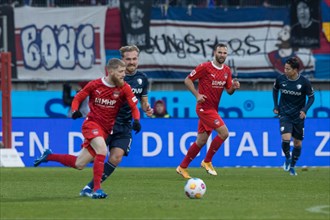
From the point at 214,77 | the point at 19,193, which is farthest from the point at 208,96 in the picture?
the point at 19,193

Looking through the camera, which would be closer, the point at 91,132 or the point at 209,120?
the point at 91,132

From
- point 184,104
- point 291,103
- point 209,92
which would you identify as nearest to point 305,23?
point 184,104

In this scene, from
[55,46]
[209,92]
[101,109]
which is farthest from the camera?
[55,46]

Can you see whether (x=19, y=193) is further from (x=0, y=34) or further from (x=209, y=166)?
(x=0, y=34)

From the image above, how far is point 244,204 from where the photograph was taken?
38.7ft

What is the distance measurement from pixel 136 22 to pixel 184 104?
278cm

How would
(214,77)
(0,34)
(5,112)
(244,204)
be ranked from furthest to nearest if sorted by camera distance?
1. (0,34)
2. (5,112)
3. (214,77)
4. (244,204)

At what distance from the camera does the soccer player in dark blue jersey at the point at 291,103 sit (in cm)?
1898

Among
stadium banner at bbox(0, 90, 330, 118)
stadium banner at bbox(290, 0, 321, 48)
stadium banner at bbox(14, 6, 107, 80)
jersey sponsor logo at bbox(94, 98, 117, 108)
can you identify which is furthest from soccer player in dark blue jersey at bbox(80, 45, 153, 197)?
stadium banner at bbox(290, 0, 321, 48)

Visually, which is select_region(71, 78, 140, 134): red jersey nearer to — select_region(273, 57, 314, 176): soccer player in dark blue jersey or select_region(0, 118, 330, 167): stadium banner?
select_region(273, 57, 314, 176): soccer player in dark blue jersey

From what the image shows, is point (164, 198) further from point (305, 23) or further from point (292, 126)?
point (305, 23)

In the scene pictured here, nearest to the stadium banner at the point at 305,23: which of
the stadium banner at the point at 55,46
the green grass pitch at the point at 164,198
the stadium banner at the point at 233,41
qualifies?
the stadium banner at the point at 233,41

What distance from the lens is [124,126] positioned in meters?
13.8

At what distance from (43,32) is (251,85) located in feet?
20.7
